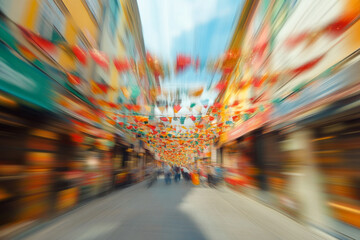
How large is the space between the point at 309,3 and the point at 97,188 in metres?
12.3

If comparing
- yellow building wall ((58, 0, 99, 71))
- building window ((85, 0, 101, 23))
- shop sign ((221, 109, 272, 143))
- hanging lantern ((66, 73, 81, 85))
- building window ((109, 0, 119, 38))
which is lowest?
shop sign ((221, 109, 272, 143))

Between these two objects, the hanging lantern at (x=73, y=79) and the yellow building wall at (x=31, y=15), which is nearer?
the yellow building wall at (x=31, y=15)

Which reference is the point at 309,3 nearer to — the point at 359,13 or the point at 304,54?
the point at 304,54

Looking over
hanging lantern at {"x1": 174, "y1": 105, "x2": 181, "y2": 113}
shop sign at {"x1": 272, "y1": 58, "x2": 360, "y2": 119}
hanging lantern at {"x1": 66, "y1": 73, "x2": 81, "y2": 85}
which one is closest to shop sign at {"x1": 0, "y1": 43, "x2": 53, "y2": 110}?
hanging lantern at {"x1": 66, "y1": 73, "x2": 81, "y2": 85}

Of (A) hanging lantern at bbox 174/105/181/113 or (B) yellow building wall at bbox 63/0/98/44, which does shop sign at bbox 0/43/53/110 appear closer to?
(B) yellow building wall at bbox 63/0/98/44

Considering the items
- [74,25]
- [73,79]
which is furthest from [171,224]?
[74,25]

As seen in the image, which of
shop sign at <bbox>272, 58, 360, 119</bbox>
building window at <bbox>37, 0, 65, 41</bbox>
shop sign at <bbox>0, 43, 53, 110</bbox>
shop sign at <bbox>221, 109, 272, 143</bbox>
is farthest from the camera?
shop sign at <bbox>221, 109, 272, 143</bbox>

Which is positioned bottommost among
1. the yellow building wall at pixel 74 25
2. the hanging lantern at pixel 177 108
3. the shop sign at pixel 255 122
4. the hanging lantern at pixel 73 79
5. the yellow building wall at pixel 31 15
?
the shop sign at pixel 255 122

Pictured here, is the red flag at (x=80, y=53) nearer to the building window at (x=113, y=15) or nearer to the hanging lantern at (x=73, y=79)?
the hanging lantern at (x=73, y=79)

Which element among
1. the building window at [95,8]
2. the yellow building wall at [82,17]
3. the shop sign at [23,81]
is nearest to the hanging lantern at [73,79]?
the shop sign at [23,81]

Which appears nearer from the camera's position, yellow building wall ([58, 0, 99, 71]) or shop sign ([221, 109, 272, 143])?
yellow building wall ([58, 0, 99, 71])

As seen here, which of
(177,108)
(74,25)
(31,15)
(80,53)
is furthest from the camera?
(177,108)

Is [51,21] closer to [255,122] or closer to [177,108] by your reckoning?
[177,108]

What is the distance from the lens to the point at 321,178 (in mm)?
4758
